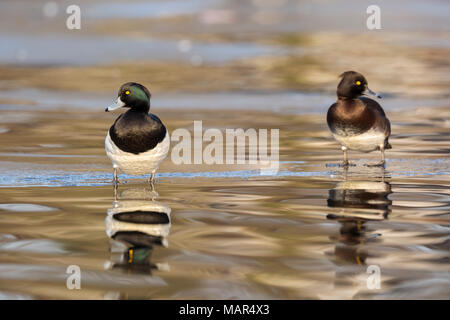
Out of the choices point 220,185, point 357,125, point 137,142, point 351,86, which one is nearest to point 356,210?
point 220,185

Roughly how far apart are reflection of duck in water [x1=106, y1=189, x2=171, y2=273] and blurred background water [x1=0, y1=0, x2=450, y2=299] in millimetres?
19

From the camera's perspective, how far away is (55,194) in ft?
24.8

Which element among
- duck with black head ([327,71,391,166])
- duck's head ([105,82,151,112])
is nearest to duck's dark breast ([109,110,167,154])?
duck's head ([105,82,151,112])

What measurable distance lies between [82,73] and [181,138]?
7.40 meters

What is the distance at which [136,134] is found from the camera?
7832 mm

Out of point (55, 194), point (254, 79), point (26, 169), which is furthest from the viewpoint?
point (254, 79)

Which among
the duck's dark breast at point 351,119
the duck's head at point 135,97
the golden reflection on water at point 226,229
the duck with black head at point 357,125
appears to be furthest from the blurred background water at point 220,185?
the duck's head at point 135,97

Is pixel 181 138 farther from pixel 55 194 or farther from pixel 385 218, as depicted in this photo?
pixel 385 218

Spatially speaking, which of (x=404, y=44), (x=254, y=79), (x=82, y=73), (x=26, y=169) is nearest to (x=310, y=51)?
(x=404, y=44)

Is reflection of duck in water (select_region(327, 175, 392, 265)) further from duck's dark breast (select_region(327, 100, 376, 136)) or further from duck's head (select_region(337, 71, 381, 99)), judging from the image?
duck's head (select_region(337, 71, 381, 99))

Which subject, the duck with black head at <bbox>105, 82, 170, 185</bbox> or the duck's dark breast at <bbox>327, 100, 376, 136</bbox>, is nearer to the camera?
the duck with black head at <bbox>105, 82, 170, 185</bbox>

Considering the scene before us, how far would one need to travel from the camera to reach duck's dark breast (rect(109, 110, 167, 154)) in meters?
7.82

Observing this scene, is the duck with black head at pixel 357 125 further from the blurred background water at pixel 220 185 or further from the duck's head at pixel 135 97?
the duck's head at pixel 135 97

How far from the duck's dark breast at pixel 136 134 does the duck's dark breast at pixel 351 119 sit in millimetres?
2418
